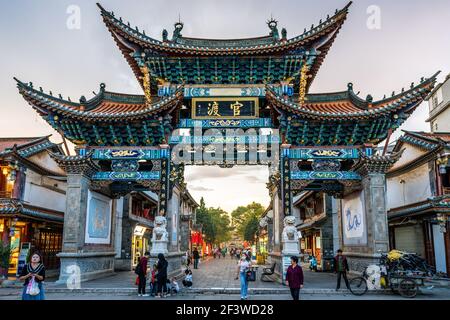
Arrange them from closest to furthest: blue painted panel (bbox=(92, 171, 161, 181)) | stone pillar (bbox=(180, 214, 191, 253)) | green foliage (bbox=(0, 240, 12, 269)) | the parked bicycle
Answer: the parked bicycle, blue painted panel (bbox=(92, 171, 161, 181)), green foliage (bbox=(0, 240, 12, 269)), stone pillar (bbox=(180, 214, 191, 253))

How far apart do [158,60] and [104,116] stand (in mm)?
3928

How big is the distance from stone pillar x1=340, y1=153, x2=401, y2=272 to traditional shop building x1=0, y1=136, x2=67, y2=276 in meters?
14.7

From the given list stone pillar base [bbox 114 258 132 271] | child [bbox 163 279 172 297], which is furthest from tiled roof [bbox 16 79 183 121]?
stone pillar base [bbox 114 258 132 271]

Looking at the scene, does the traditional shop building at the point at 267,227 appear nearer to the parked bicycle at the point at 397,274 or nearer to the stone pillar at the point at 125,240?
the stone pillar at the point at 125,240

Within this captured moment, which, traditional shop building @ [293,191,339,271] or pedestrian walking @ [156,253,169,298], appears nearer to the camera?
pedestrian walking @ [156,253,169,298]

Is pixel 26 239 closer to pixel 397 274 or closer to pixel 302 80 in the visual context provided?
pixel 302 80

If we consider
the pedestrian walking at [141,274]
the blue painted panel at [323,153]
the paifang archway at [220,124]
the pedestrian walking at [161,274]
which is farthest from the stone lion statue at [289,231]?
the pedestrian walking at [141,274]

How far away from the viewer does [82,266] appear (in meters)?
16.0

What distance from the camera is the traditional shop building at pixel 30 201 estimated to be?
1903 centimetres

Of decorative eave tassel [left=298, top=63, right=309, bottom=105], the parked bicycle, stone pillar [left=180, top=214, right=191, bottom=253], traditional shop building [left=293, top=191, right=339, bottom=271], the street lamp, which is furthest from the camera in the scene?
stone pillar [left=180, top=214, right=191, bottom=253]

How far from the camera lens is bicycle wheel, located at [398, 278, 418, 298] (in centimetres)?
1352

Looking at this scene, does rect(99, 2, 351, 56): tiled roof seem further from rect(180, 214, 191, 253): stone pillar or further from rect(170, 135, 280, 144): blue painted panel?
rect(180, 214, 191, 253): stone pillar

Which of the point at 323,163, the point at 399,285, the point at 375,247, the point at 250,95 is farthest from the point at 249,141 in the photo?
the point at 399,285

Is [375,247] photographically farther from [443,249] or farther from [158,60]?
[158,60]
